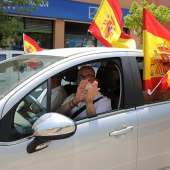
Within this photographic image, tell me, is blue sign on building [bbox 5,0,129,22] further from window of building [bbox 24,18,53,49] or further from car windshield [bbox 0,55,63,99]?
car windshield [bbox 0,55,63,99]

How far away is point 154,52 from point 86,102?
0.88 metres

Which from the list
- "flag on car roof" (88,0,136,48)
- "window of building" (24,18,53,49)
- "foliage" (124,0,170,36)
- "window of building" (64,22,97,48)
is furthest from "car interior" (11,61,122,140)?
"window of building" (64,22,97,48)

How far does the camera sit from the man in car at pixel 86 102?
2502 mm

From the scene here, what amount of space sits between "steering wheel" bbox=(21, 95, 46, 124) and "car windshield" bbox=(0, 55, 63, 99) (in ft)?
0.44

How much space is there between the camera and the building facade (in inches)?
600

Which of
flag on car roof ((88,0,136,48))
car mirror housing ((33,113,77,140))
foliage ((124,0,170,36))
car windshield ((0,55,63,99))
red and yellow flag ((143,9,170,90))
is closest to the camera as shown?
car mirror housing ((33,113,77,140))

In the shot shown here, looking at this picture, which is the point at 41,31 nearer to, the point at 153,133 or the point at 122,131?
the point at 153,133

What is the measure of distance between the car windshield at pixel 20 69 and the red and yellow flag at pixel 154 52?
34.6 inches

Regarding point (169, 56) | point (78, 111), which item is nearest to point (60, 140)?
point (78, 111)

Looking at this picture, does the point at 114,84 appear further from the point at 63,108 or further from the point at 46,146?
the point at 46,146

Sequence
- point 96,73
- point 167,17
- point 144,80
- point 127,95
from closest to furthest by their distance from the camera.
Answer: point 127,95
point 144,80
point 96,73
point 167,17

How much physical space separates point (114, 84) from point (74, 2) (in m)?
13.8

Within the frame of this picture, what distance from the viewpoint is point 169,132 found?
9.37 ft

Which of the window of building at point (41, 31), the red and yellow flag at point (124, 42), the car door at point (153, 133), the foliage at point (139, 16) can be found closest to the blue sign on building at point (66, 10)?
the window of building at point (41, 31)
